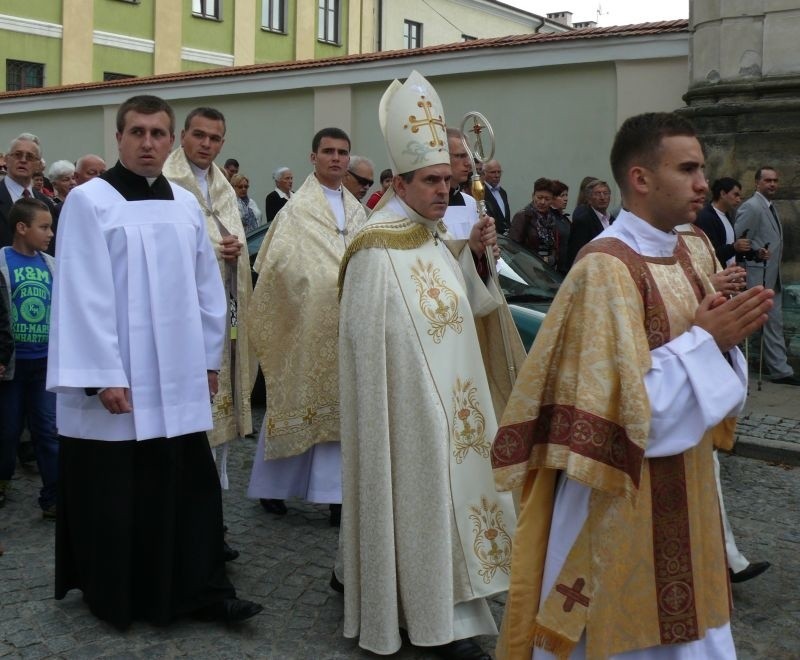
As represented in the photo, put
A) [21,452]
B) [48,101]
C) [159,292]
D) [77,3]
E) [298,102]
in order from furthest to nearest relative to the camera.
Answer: [77,3]
[48,101]
[298,102]
[21,452]
[159,292]

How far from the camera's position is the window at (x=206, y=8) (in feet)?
98.6

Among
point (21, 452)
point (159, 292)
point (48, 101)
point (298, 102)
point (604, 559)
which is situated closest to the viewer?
point (604, 559)

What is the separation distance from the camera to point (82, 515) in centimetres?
422

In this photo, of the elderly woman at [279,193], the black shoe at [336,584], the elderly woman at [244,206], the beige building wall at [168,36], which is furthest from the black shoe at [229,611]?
the beige building wall at [168,36]

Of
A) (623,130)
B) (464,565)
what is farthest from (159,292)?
(623,130)

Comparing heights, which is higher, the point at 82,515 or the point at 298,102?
the point at 298,102

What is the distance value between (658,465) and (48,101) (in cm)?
1801

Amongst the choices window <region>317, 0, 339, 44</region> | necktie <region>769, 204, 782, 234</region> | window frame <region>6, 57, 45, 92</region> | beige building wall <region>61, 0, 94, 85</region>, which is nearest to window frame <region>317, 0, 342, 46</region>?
window <region>317, 0, 339, 44</region>

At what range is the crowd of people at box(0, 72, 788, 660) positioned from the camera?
2850 millimetres

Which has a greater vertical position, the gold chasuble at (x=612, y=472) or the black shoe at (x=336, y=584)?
the gold chasuble at (x=612, y=472)

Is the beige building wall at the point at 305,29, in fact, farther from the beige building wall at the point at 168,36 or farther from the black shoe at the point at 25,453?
the black shoe at the point at 25,453

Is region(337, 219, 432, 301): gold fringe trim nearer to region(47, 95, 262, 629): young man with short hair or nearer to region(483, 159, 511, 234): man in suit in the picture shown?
region(47, 95, 262, 629): young man with short hair

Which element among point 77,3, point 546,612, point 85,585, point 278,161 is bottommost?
point 85,585

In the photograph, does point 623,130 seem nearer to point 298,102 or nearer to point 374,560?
point 374,560
